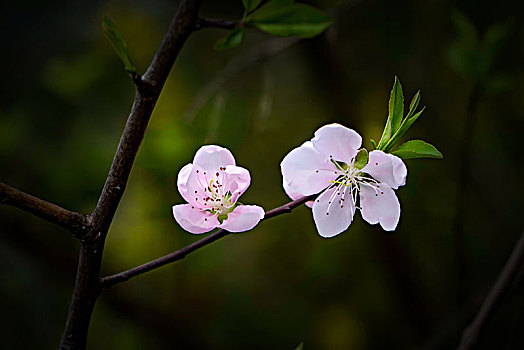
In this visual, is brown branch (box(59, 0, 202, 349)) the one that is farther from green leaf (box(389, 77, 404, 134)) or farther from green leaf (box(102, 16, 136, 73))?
green leaf (box(389, 77, 404, 134))

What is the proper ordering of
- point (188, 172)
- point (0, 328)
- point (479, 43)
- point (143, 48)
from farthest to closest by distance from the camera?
point (143, 48) < point (0, 328) < point (479, 43) < point (188, 172)

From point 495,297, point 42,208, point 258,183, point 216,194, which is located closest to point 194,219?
point 216,194

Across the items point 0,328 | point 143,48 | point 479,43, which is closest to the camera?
point 479,43

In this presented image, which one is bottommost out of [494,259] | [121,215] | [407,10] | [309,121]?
[494,259]

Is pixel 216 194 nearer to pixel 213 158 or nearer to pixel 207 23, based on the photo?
pixel 213 158

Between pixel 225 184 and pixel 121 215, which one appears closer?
pixel 225 184

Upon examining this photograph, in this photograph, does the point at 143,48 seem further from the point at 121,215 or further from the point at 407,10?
the point at 407,10

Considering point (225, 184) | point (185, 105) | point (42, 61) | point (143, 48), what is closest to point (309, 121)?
point (185, 105)

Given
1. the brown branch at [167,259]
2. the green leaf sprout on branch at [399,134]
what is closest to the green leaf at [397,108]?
the green leaf sprout on branch at [399,134]
